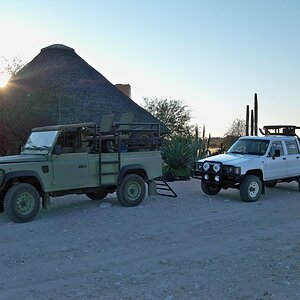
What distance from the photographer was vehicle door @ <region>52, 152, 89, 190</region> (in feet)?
30.8

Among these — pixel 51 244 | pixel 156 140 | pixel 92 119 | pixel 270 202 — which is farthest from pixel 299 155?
pixel 92 119

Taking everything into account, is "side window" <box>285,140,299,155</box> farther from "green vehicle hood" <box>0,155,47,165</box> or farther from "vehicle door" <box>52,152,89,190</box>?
"green vehicle hood" <box>0,155,47,165</box>

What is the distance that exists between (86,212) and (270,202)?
5.17 metres

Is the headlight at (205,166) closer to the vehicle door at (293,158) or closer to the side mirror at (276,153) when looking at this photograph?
the side mirror at (276,153)

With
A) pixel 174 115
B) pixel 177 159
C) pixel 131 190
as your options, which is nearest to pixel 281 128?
pixel 177 159

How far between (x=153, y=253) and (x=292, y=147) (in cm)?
850

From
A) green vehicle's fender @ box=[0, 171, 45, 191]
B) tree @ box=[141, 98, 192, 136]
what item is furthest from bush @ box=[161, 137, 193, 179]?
tree @ box=[141, 98, 192, 136]

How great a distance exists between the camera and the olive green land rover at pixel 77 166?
881 cm

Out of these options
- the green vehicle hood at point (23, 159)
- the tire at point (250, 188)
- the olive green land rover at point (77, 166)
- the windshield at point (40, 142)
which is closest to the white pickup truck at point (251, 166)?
the tire at point (250, 188)

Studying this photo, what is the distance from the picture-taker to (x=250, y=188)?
1162 centimetres

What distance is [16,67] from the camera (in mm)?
19500

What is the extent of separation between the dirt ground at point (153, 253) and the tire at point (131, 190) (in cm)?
28

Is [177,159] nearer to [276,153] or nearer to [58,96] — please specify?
[58,96]

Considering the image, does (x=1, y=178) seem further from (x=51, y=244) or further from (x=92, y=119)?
(x=92, y=119)
